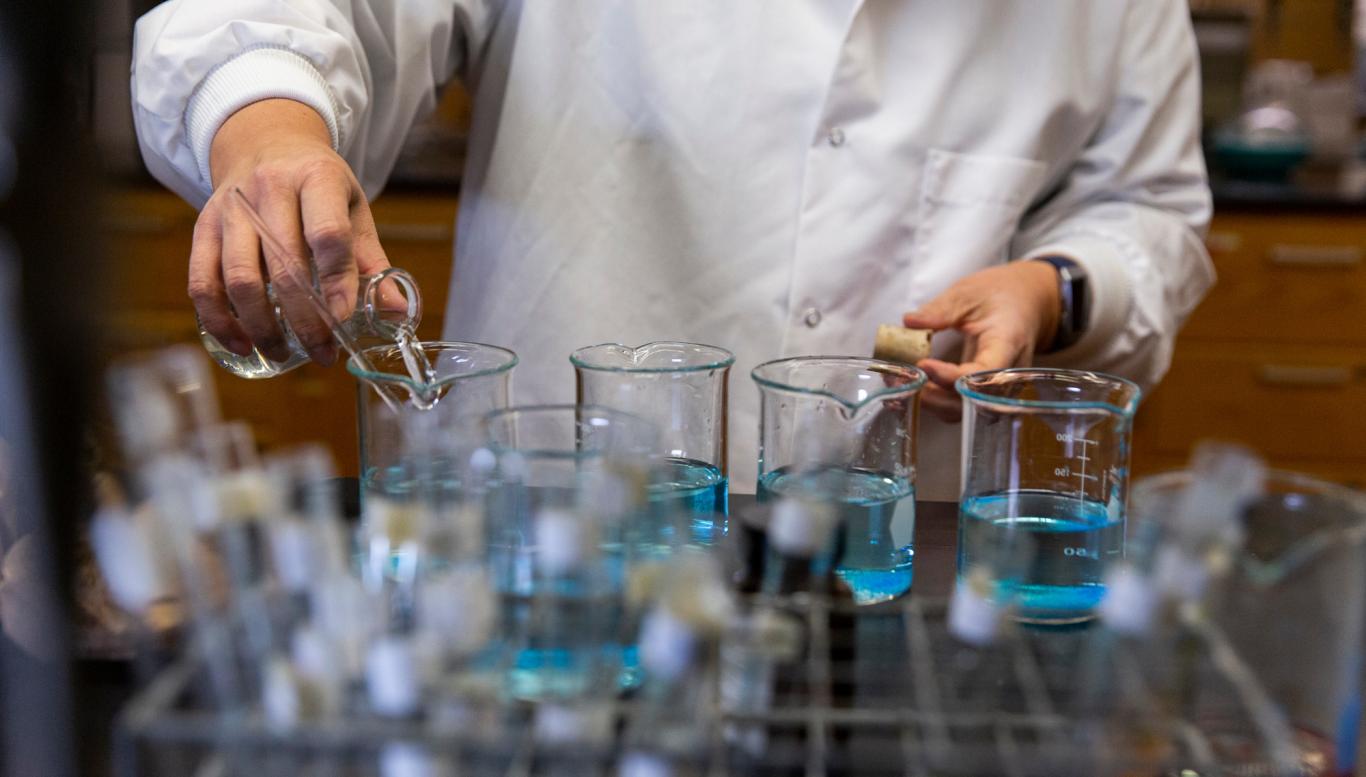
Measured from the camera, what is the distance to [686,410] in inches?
31.7

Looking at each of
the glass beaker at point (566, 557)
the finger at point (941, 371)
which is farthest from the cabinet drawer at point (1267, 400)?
the glass beaker at point (566, 557)

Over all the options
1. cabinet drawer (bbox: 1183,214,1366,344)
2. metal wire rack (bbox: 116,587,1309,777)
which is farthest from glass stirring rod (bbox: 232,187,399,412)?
cabinet drawer (bbox: 1183,214,1366,344)

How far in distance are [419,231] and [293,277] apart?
6.19 ft

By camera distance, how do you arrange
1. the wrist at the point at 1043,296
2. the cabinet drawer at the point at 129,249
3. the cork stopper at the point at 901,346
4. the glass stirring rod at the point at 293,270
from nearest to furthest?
the cabinet drawer at the point at 129,249 → the glass stirring rod at the point at 293,270 → the cork stopper at the point at 901,346 → the wrist at the point at 1043,296

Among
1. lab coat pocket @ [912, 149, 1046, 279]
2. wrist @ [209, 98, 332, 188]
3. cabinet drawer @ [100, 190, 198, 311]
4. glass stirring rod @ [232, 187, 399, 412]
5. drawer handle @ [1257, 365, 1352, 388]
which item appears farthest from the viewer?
drawer handle @ [1257, 365, 1352, 388]

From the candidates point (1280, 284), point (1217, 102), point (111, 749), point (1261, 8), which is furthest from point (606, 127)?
point (1261, 8)

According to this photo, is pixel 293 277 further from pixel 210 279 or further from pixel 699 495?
pixel 699 495

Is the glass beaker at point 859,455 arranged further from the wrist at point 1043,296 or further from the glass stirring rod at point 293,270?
the wrist at point 1043,296

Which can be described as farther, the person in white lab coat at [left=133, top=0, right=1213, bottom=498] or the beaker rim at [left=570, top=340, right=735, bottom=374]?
the person in white lab coat at [left=133, top=0, right=1213, bottom=498]

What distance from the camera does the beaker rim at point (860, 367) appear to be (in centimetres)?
76

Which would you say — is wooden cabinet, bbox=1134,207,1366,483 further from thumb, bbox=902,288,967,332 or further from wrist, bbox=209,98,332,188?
wrist, bbox=209,98,332,188

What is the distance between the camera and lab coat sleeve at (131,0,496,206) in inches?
39.8

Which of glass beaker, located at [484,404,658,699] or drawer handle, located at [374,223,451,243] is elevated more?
drawer handle, located at [374,223,451,243]

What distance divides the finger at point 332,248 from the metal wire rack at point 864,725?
1.26 ft
